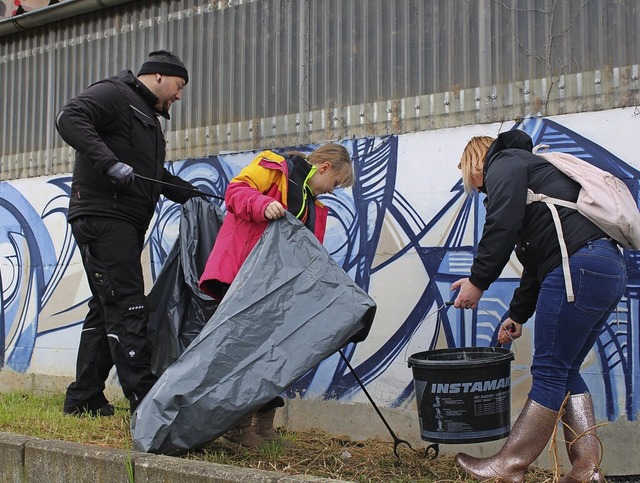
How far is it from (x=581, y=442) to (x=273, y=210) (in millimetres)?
1687

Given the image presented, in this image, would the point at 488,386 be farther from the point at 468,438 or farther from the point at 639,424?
the point at 639,424

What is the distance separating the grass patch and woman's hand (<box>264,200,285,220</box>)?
1131 mm

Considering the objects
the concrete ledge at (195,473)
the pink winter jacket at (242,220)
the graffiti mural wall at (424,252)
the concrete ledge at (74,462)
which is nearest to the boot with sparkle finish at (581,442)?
the graffiti mural wall at (424,252)

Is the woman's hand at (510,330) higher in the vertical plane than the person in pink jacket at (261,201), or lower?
lower

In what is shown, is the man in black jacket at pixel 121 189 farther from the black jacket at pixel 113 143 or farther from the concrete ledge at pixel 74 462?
the concrete ledge at pixel 74 462

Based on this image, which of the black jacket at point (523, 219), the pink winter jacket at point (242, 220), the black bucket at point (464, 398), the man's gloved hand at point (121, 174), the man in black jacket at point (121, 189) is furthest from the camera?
the man in black jacket at point (121, 189)

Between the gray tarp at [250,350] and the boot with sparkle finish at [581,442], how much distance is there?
0.95m

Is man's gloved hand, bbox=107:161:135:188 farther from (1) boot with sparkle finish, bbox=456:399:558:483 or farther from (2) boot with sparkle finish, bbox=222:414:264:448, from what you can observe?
(1) boot with sparkle finish, bbox=456:399:558:483

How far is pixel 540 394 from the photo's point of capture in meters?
3.21

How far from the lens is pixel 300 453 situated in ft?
13.2

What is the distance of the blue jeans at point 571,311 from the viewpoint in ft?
10.2

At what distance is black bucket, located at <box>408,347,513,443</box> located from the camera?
327 centimetres

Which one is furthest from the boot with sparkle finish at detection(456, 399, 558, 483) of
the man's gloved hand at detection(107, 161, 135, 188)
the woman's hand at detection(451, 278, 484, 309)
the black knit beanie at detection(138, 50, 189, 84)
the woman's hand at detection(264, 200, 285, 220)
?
the black knit beanie at detection(138, 50, 189, 84)

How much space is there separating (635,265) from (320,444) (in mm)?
1970
